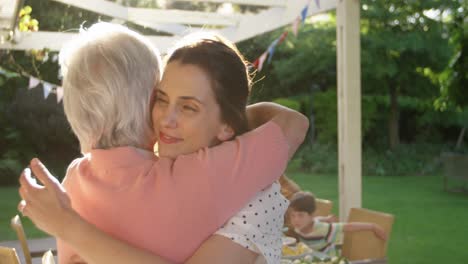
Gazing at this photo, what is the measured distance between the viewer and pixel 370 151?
51.9ft

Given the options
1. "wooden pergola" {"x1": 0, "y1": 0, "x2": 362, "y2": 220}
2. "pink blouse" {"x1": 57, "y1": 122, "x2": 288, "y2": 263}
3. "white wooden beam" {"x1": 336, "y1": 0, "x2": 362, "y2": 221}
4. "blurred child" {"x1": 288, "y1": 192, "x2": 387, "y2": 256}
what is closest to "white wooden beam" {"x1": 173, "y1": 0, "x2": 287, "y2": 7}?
"wooden pergola" {"x1": 0, "y1": 0, "x2": 362, "y2": 220}

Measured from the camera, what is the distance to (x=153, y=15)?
621 cm

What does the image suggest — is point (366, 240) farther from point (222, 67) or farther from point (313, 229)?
point (222, 67)

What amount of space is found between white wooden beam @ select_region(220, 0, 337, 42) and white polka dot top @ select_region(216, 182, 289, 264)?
13.3ft

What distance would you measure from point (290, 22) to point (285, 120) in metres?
4.50

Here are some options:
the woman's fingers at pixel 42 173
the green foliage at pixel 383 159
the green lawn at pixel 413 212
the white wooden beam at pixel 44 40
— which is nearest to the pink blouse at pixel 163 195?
the woman's fingers at pixel 42 173

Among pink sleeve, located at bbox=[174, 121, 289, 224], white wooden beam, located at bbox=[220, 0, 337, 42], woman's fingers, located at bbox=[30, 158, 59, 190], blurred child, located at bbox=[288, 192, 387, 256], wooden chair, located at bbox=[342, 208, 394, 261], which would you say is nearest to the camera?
woman's fingers, located at bbox=[30, 158, 59, 190]

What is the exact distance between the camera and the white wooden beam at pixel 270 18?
17.7 ft

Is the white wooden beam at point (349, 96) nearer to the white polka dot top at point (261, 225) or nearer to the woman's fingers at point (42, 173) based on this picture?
the white polka dot top at point (261, 225)

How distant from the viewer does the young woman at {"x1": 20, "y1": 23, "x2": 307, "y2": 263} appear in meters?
1.14

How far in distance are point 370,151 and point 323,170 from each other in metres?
1.39

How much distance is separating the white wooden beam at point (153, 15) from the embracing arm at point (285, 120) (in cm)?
433

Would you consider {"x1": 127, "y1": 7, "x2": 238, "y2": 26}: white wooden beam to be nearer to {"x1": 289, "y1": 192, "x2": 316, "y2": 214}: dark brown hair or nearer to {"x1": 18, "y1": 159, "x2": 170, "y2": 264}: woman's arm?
{"x1": 289, "y1": 192, "x2": 316, "y2": 214}: dark brown hair

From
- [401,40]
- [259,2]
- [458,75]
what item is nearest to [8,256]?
[259,2]
